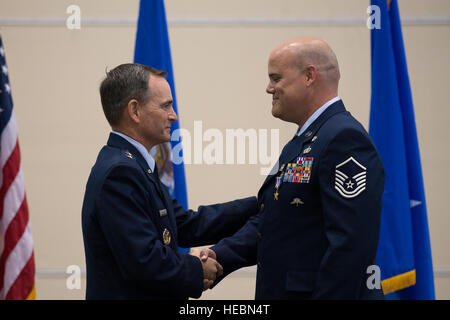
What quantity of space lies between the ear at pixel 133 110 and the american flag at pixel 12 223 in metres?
0.84

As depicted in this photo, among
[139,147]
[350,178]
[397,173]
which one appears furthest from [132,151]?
[397,173]

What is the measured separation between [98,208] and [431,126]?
2.53m

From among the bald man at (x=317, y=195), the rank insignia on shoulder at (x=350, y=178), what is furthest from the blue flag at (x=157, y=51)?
the rank insignia on shoulder at (x=350, y=178)

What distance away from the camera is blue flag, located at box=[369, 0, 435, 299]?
96.0 inches

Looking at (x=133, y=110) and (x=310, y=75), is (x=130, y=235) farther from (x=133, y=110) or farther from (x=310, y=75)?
(x=310, y=75)

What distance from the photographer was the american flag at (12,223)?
7.63ft

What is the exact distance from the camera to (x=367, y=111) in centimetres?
341

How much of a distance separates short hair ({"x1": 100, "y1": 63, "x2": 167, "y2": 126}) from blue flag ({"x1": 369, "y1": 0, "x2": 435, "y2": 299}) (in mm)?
1238

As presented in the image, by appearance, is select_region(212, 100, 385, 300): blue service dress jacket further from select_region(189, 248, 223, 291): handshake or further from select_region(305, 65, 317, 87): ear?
select_region(189, 248, 223, 291): handshake

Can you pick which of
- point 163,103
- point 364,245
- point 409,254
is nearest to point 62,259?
point 163,103

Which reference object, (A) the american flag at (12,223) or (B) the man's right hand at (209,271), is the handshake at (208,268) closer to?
(B) the man's right hand at (209,271)

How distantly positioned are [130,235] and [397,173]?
1.43 meters

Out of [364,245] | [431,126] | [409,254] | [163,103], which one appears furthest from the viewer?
[431,126]
